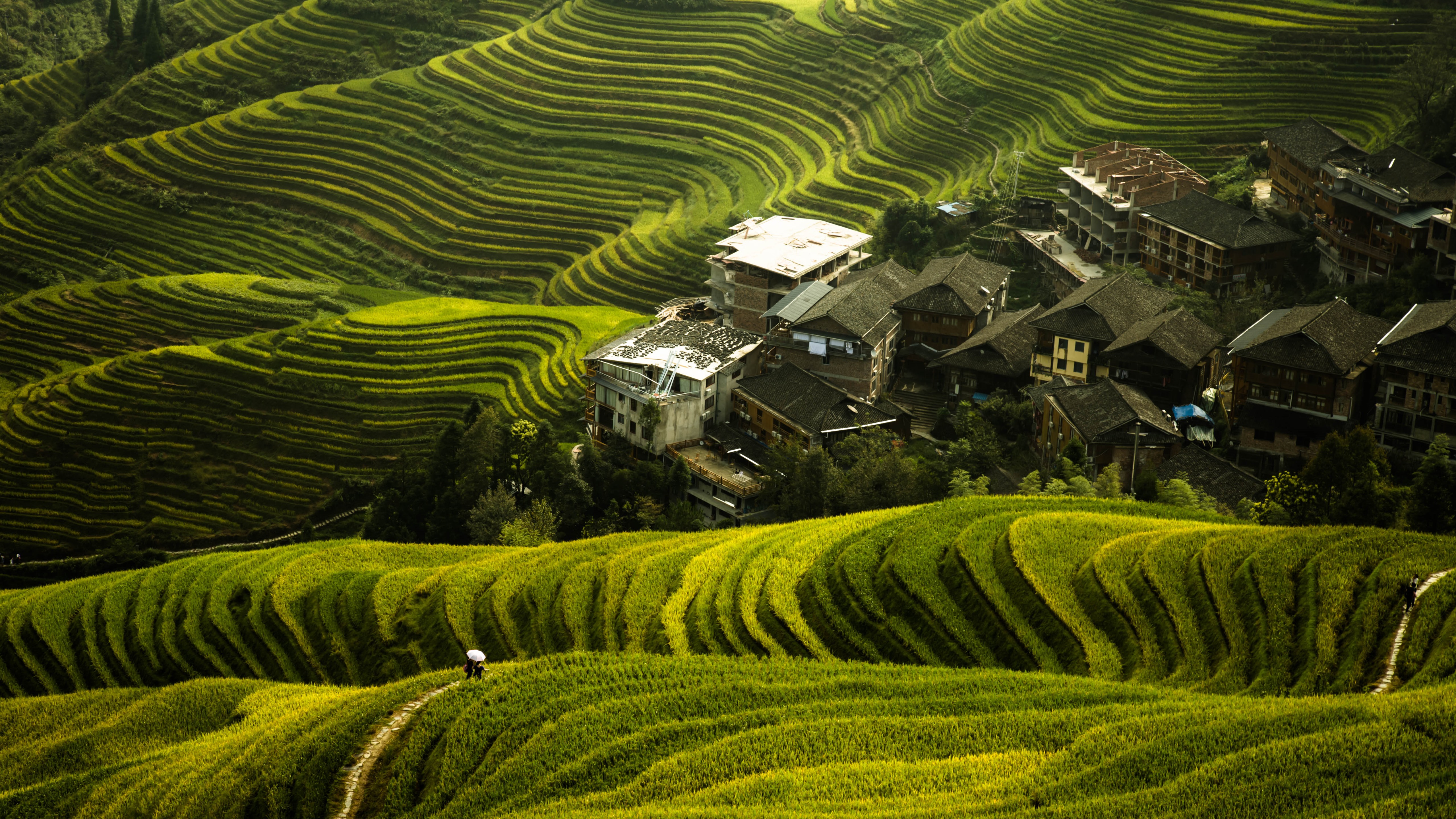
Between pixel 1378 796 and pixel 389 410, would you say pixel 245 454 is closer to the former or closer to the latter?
pixel 389 410

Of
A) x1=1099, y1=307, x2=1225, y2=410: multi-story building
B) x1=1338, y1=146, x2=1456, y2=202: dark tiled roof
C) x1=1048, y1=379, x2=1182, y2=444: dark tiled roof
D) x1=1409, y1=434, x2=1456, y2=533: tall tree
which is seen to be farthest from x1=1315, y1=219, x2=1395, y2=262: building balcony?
x1=1409, y1=434, x2=1456, y2=533: tall tree

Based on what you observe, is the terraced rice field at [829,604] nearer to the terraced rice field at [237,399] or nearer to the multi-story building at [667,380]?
the multi-story building at [667,380]

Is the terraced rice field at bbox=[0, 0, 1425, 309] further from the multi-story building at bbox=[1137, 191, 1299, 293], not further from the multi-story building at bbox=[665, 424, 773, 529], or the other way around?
the multi-story building at bbox=[665, 424, 773, 529]

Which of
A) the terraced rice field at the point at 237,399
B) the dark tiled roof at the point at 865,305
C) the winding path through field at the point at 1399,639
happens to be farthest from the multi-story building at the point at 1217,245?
the winding path through field at the point at 1399,639

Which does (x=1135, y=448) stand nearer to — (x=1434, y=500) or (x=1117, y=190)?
(x=1434, y=500)

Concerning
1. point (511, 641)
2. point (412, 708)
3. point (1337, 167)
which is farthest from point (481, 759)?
point (1337, 167)

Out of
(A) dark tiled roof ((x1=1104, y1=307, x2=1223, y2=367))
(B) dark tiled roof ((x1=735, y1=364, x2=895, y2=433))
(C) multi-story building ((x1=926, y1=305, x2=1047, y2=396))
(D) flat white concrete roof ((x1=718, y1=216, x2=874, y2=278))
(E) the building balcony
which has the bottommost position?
(B) dark tiled roof ((x1=735, y1=364, x2=895, y2=433))
